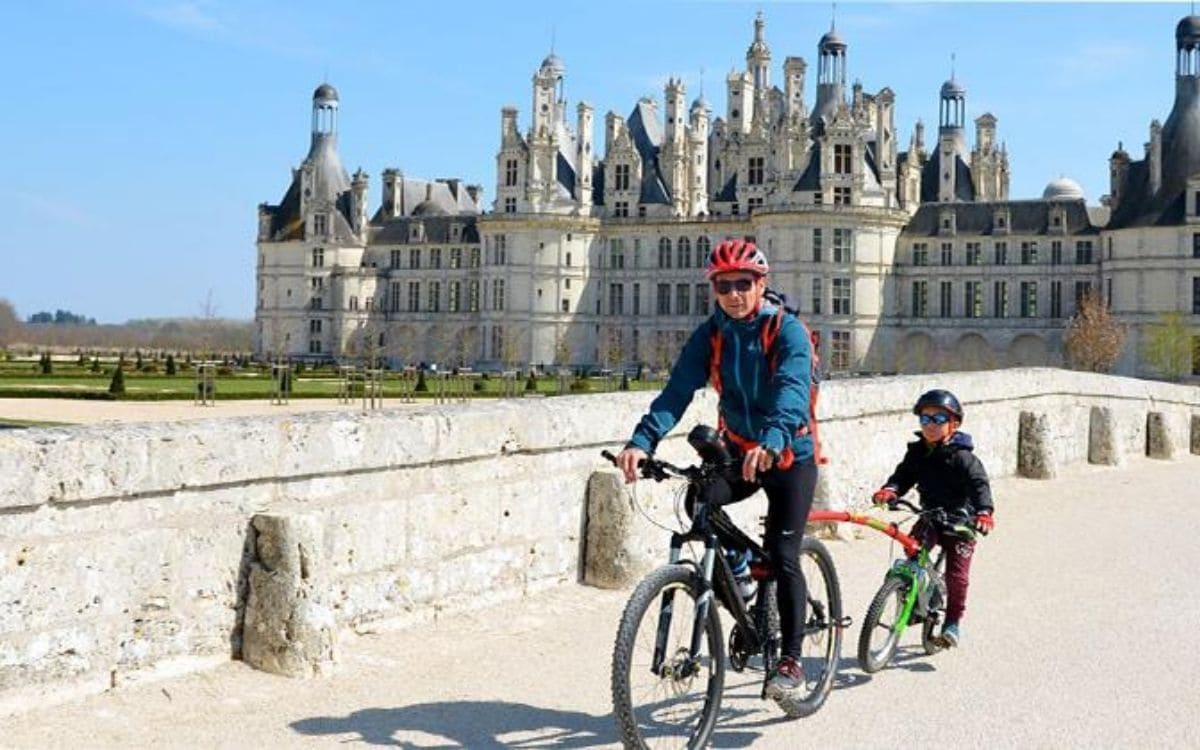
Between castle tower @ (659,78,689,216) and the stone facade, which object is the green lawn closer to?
the stone facade

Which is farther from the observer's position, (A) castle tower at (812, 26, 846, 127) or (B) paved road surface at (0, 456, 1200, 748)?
(A) castle tower at (812, 26, 846, 127)

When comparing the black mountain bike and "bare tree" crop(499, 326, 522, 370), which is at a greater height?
"bare tree" crop(499, 326, 522, 370)

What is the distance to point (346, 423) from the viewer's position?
602cm

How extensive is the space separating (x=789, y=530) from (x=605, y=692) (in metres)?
1.01

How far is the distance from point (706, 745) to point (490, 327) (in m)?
66.3

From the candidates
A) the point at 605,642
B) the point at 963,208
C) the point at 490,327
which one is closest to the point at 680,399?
the point at 605,642

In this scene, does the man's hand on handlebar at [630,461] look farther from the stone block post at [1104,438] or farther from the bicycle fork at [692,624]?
the stone block post at [1104,438]

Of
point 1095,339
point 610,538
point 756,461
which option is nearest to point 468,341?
point 1095,339

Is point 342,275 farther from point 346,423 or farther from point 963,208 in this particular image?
point 346,423

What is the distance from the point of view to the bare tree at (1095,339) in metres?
53.5

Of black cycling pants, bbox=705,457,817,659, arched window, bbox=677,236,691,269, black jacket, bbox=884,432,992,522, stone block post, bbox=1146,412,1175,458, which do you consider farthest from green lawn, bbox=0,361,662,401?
black cycling pants, bbox=705,457,817,659

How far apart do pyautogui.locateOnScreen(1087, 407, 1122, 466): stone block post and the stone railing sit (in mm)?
8103

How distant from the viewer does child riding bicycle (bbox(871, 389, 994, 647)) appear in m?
6.04

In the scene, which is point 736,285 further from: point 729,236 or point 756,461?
point 729,236
